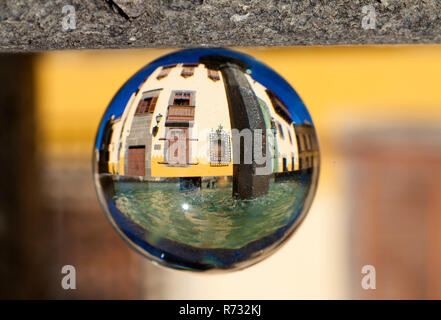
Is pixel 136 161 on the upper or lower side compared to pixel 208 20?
lower

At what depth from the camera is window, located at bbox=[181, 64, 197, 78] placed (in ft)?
1.75

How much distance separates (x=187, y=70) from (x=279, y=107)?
0.14 meters

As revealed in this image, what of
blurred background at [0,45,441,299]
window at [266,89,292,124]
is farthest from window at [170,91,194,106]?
blurred background at [0,45,441,299]

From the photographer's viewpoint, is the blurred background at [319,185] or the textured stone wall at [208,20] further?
the blurred background at [319,185]

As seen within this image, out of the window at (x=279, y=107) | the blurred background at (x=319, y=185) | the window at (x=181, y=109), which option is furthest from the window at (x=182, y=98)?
the blurred background at (x=319, y=185)

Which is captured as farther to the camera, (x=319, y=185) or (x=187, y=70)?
(x=319, y=185)

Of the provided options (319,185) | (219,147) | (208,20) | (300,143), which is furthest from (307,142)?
(319,185)

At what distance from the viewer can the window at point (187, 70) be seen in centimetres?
53

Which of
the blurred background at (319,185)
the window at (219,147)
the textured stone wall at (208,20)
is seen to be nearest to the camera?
the window at (219,147)

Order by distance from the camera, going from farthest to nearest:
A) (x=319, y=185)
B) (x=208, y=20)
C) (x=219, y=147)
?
(x=319, y=185) < (x=208, y=20) < (x=219, y=147)

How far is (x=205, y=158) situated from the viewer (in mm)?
499

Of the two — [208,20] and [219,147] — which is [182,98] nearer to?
[219,147]

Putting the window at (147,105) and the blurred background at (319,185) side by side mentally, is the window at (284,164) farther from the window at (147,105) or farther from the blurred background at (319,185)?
the blurred background at (319,185)

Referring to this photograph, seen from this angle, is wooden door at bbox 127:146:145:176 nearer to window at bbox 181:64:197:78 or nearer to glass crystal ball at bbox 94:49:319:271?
glass crystal ball at bbox 94:49:319:271
